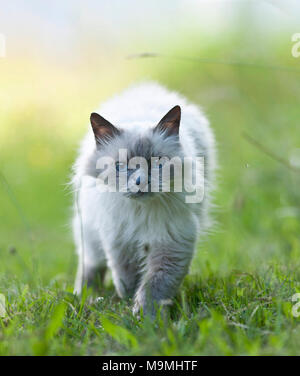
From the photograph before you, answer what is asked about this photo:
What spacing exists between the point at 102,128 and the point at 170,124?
0.43 m

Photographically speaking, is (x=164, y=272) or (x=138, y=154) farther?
(x=164, y=272)

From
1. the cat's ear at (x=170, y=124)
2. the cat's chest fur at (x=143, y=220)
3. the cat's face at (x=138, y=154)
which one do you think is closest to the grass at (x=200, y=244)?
the cat's chest fur at (x=143, y=220)

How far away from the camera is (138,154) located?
295cm

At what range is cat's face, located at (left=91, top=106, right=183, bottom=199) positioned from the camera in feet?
9.48

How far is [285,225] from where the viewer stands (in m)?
5.12

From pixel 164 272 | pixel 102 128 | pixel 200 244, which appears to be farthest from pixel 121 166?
pixel 200 244

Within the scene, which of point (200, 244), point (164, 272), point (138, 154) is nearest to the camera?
point (138, 154)

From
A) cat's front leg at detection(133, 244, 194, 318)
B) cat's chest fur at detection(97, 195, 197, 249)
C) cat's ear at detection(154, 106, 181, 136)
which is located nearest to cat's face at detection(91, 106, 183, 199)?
cat's ear at detection(154, 106, 181, 136)

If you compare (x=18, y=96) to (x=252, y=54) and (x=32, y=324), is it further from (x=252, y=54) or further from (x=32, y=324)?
(x=32, y=324)

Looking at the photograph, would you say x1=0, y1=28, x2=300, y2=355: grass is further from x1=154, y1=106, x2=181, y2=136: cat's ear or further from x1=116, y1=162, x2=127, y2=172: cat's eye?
x1=154, y1=106, x2=181, y2=136: cat's ear

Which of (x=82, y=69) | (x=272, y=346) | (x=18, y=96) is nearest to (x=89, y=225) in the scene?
(x=272, y=346)

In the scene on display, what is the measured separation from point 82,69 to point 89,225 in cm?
436

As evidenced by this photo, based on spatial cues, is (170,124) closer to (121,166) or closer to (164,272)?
(121,166)

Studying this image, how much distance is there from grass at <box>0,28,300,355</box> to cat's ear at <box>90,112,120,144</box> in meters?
0.75
